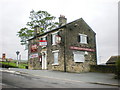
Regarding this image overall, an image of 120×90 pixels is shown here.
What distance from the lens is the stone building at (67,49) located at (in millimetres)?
24109

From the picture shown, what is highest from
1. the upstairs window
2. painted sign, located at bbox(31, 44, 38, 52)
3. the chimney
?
the chimney

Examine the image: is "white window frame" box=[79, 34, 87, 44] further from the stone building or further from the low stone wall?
the low stone wall

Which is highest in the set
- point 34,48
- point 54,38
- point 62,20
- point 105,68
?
point 62,20

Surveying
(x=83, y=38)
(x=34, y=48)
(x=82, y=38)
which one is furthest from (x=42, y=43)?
(x=83, y=38)

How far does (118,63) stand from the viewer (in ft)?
52.3

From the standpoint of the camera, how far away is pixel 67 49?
945 inches

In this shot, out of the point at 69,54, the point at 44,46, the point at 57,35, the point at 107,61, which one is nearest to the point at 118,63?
the point at 69,54

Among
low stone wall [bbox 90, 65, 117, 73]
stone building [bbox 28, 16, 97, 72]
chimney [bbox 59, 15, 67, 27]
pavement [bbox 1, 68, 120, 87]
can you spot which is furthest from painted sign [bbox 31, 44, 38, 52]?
low stone wall [bbox 90, 65, 117, 73]

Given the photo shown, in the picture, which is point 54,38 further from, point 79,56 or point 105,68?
point 105,68

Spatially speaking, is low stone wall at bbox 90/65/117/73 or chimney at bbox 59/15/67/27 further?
chimney at bbox 59/15/67/27

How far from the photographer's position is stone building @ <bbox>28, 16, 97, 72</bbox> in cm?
2411

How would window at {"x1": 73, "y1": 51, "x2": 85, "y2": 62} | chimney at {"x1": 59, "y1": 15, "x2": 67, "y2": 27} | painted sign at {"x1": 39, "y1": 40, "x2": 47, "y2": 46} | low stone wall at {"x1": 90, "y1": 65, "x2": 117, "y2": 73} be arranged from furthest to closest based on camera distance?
chimney at {"x1": 59, "y1": 15, "x2": 67, "y2": 27}, painted sign at {"x1": 39, "y1": 40, "x2": 47, "y2": 46}, window at {"x1": 73, "y1": 51, "x2": 85, "y2": 62}, low stone wall at {"x1": 90, "y1": 65, "x2": 117, "y2": 73}

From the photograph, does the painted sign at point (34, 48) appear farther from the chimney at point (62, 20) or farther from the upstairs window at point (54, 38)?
the chimney at point (62, 20)

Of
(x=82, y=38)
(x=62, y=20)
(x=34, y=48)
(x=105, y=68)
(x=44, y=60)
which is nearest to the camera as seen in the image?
(x=105, y=68)
